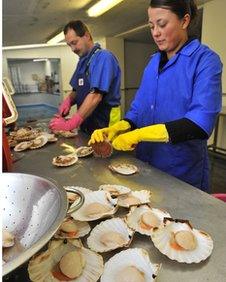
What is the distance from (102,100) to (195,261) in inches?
55.5

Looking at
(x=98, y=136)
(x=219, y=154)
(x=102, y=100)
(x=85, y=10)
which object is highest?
(x=85, y=10)

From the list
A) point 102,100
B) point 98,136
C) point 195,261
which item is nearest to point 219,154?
point 102,100

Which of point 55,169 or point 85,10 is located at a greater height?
point 85,10

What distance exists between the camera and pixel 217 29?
355 centimetres

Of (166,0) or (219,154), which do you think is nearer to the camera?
(166,0)

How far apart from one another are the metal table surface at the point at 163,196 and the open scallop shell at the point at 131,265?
0.10 ft

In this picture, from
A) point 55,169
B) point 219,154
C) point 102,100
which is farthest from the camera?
point 219,154

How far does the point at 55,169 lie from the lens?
1.24m

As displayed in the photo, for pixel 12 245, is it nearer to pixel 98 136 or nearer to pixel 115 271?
pixel 115 271


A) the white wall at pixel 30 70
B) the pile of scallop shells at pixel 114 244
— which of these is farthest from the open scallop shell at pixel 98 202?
the white wall at pixel 30 70

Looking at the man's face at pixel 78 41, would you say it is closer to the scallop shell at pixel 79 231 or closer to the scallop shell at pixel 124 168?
the scallop shell at pixel 124 168

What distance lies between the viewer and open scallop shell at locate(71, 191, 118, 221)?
2.46ft

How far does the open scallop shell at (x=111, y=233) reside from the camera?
2.10ft

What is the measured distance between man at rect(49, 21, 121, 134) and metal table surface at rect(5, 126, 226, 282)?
0.35 m
